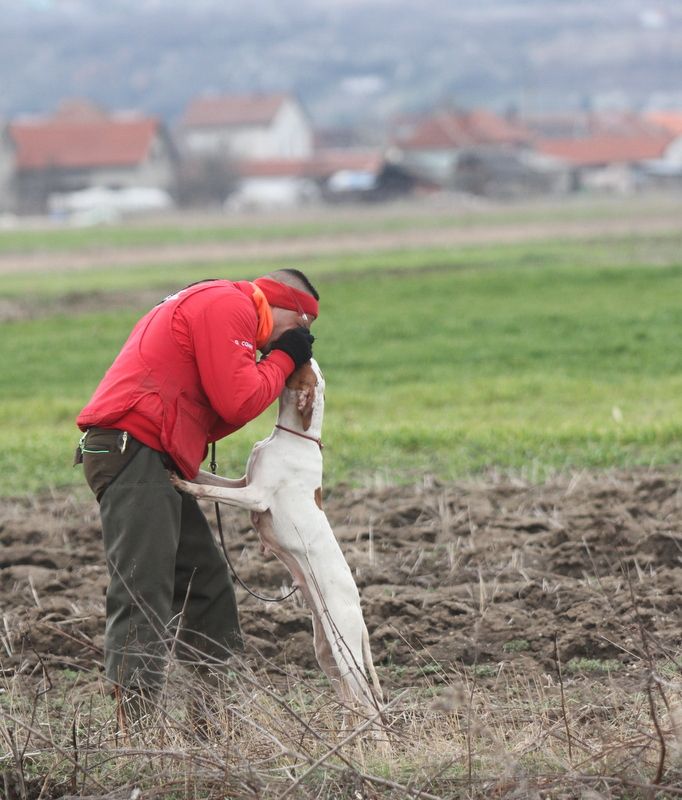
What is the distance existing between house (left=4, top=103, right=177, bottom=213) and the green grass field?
72507 millimetres

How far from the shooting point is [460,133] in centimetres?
12288

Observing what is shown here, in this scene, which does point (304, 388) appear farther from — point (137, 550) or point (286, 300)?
point (137, 550)

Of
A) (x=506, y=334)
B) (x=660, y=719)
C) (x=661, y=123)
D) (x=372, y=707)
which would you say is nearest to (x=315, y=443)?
(x=372, y=707)

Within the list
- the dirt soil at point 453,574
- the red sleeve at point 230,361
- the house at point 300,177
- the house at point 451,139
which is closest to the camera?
the red sleeve at point 230,361

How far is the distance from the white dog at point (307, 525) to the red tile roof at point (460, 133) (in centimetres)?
11458

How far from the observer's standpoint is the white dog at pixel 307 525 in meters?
5.71

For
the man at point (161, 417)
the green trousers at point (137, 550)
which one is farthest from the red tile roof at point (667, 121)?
the green trousers at point (137, 550)

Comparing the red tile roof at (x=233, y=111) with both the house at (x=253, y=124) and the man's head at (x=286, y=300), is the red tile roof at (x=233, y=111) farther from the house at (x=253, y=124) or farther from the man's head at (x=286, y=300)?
the man's head at (x=286, y=300)

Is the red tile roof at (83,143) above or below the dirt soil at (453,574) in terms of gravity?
below

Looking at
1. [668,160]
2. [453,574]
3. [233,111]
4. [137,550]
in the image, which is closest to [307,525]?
[137,550]

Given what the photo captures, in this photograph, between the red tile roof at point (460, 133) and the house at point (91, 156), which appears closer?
Answer: the house at point (91, 156)

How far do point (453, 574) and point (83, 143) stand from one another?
3935 inches

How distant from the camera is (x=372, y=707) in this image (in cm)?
559

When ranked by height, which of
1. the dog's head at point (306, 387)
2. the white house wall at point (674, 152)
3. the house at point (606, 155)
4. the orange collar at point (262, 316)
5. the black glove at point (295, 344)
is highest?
the orange collar at point (262, 316)
